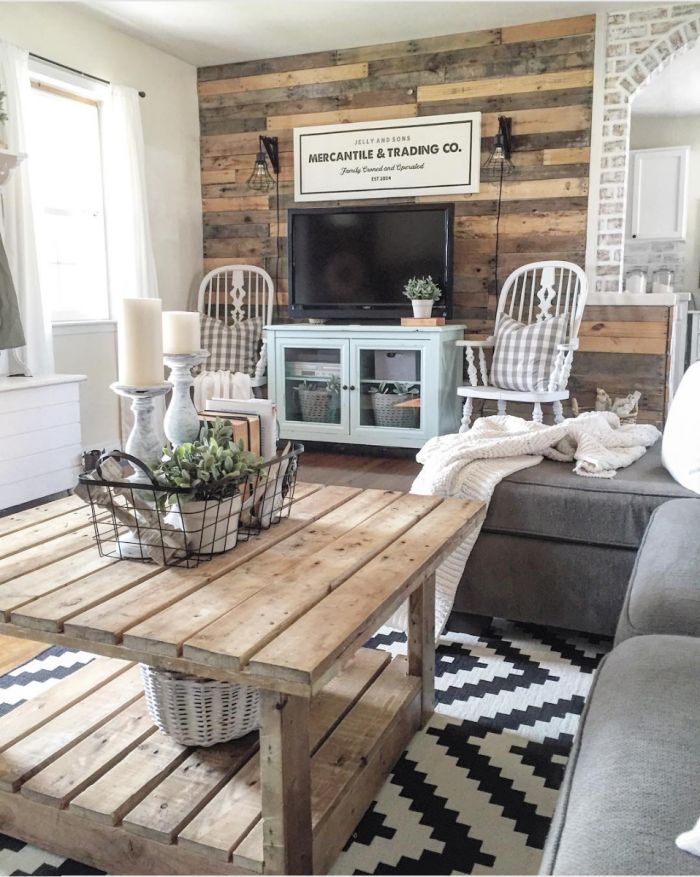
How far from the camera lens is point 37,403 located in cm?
362

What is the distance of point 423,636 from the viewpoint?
178cm

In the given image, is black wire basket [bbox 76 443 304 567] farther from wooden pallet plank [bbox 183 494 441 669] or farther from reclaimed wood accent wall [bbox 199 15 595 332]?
reclaimed wood accent wall [bbox 199 15 595 332]

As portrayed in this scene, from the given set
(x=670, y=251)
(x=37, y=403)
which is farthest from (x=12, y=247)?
(x=670, y=251)

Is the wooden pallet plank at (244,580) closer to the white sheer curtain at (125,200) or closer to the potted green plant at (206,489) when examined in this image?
the potted green plant at (206,489)

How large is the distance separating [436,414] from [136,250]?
6.61 ft

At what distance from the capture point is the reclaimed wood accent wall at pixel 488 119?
4496 mm

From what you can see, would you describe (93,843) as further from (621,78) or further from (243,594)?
(621,78)

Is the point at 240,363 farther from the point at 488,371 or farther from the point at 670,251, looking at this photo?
the point at 670,251

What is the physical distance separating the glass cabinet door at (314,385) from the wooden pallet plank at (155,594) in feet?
10.3

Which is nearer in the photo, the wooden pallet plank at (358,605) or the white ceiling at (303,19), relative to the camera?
the wooden pallet plank at (358,605)

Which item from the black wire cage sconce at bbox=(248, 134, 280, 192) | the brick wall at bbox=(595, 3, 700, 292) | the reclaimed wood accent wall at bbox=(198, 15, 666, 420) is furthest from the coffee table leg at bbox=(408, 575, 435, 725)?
the black wire cage sconce at bbox=(248, 134, 280, 192)

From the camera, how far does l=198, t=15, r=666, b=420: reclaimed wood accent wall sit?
450 cm

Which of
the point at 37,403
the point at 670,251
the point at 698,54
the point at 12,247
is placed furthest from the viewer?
the point at 670,251

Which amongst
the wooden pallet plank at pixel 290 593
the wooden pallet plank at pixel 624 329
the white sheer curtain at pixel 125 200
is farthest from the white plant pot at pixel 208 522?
the wooden pallet plank at pixel 624 329
